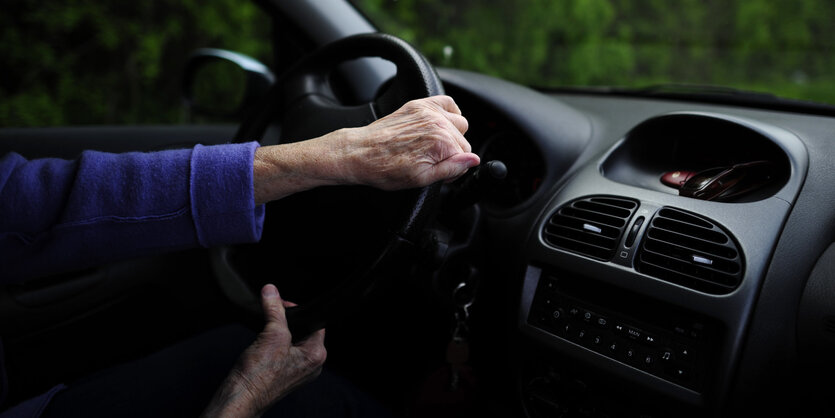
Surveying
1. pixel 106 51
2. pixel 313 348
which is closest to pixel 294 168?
pixel 313 348

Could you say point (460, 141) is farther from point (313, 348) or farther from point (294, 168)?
point (313, 348)

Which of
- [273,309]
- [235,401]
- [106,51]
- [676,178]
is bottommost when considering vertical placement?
[106,51]

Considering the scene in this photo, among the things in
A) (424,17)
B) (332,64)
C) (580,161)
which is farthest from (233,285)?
(424,17)

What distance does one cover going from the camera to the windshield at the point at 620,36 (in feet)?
9.34

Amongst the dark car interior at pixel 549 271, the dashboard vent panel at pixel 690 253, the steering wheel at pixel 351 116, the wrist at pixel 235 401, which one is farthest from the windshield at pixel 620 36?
the wrist at pixel 235 401

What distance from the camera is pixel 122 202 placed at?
2.94 ft

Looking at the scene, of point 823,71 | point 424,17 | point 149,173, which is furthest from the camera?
point 424,17

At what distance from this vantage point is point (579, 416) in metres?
1.23

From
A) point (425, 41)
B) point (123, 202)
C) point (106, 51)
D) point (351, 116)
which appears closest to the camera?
point (123, 202)

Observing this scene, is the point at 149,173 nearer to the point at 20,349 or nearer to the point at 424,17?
the point at 20,349

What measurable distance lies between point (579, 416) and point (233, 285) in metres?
0.81

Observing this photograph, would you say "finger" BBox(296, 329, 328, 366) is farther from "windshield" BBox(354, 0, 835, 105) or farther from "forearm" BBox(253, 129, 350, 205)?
"windshield" BBox(354, 0, 835, 105)

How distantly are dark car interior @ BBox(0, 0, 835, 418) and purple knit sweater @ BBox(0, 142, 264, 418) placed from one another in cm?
26

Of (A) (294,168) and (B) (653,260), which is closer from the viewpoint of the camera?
(A) (294,168)
